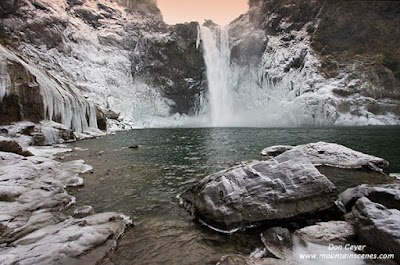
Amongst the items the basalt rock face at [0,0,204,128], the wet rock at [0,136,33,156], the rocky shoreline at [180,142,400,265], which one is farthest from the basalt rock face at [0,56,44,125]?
the basalt rock face at [0,0,204,128]

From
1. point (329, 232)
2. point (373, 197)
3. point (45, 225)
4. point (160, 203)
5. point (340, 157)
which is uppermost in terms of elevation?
point (340, 157)

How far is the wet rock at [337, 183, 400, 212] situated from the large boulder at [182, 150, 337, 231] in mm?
720

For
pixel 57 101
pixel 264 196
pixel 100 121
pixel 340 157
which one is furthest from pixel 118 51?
pixel 264 196

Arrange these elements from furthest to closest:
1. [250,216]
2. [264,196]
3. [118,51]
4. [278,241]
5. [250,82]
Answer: [118,51] → [250,82] → [264,196] → [250,216] → [278,241]

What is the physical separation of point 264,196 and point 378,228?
193 centimetres

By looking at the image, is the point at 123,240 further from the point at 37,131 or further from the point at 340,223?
the point at 37,131

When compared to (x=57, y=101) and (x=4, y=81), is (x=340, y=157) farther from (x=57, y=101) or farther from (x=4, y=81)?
(x=57, y=101)

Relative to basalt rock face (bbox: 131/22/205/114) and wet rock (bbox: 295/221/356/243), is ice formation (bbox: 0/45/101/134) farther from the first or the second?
basalt rock face (bbox: 131/22/205/114)

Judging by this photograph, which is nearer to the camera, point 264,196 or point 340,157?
point 264,196

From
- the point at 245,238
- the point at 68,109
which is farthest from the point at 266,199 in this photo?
the point at 68,109

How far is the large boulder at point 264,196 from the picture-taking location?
4.31 m

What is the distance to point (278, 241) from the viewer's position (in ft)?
12.2

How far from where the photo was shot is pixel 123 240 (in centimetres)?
387

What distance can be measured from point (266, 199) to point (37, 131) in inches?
679
